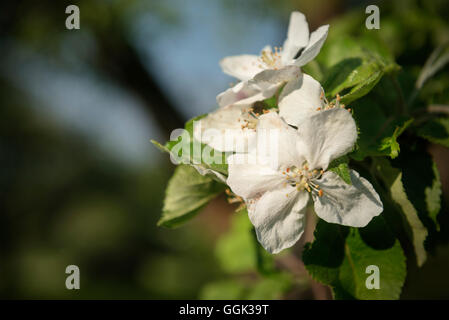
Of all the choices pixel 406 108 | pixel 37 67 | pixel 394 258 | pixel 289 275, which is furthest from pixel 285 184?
pixel 37 67

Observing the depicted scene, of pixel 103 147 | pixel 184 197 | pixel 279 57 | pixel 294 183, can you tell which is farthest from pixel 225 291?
pixel 103 147

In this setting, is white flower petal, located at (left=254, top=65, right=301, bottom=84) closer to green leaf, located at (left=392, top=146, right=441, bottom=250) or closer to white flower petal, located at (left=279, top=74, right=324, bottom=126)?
white flower petal, located at (left=279, top=74, right=324, bottom=126)

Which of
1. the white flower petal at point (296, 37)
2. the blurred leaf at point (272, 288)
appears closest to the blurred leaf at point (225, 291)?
the blurred leaf at point (272, 288)

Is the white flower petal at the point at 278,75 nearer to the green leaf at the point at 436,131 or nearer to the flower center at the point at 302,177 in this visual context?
the flower center at the point at 302,177

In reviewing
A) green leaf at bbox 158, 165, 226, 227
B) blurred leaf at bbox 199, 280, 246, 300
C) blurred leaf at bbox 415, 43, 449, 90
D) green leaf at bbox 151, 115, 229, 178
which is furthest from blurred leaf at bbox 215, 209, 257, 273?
blurred leaf at bbox 415, 43, 449, 90


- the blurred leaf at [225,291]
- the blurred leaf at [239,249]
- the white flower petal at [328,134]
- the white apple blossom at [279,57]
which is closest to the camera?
the white flower petal at [328,134]

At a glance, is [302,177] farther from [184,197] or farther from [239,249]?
[239,249]

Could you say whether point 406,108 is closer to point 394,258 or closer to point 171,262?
point 394,258
